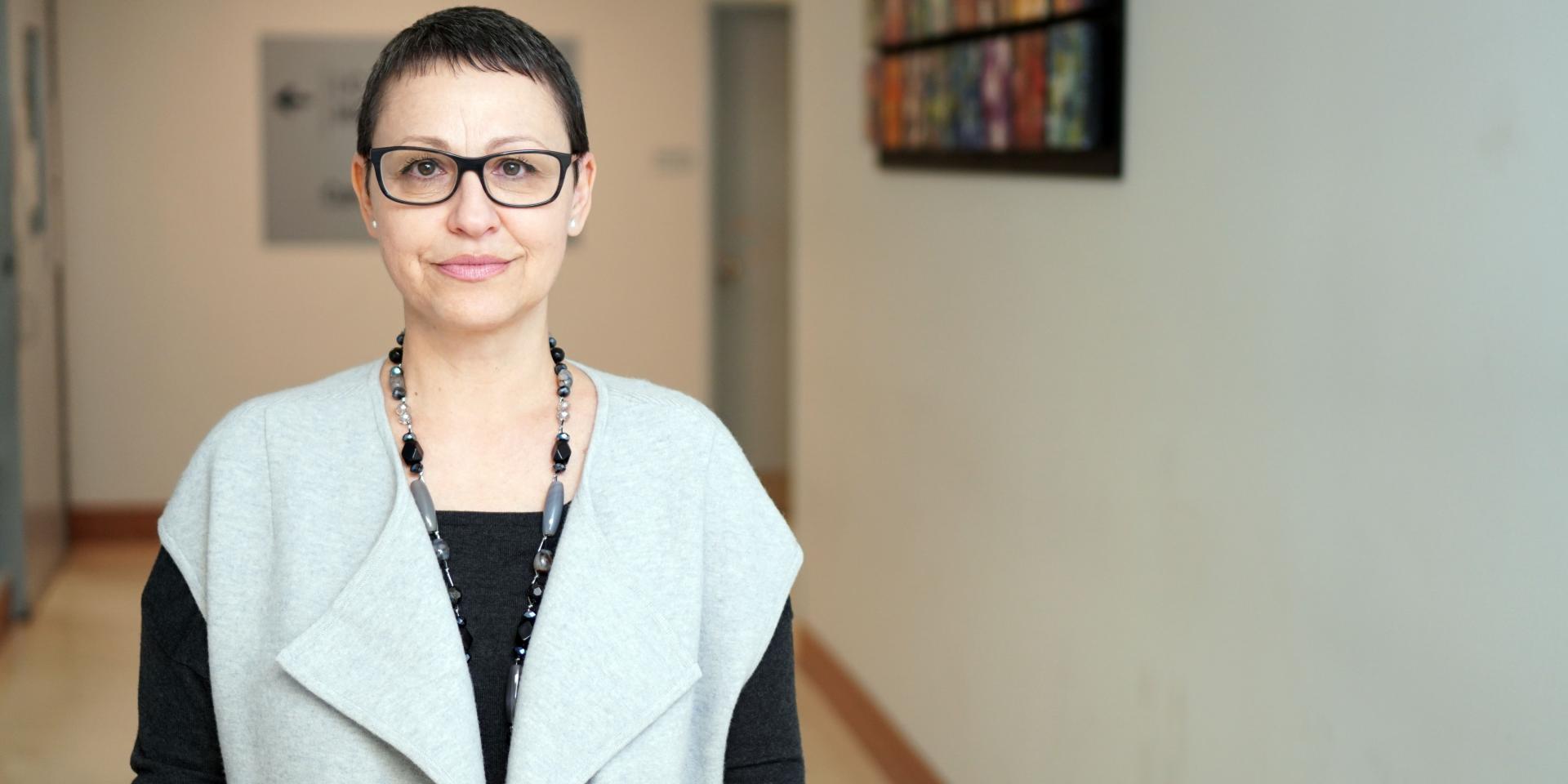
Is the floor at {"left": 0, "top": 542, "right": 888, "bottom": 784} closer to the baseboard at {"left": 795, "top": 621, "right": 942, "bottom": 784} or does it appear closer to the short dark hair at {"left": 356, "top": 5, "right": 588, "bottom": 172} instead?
the baseboard at {"left": 795, "top": 621, "right": 942, "bottom": 784}

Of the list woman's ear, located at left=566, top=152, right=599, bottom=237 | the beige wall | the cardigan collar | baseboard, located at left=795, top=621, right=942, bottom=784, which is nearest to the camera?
the cardigan collar

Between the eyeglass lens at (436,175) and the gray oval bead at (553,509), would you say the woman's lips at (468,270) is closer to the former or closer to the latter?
the eyeglass lens at (436,175)

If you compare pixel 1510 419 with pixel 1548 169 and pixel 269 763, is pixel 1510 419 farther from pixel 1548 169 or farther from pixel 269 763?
pixel 269 763

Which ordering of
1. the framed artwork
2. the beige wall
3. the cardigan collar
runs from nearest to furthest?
1. the cardigan collar
2. the framed artwork
3. the beige wall

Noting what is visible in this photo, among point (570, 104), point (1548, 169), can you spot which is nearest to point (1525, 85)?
point (1548, 169)

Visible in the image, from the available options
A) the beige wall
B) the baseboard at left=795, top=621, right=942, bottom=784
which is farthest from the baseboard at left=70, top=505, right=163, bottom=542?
the baseboard at left=795, top=621, right=942, bottom=784

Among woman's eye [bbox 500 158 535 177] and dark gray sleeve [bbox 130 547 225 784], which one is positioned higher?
woman's eye [bbox 500 158 535 177]

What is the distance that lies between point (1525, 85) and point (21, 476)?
5474 millimetres

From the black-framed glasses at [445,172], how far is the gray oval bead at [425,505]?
259mm

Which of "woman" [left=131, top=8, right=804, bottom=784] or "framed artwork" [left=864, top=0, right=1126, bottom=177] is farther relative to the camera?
"framed artwork" [left=864, top=0, right=1126, bottom=177]

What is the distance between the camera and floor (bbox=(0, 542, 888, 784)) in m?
4.41

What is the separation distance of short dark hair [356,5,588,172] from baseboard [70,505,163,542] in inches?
251

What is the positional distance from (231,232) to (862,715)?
4.19m

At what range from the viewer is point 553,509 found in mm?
1484
